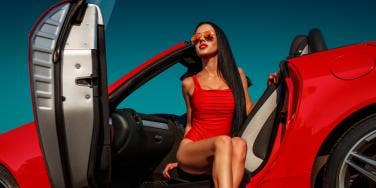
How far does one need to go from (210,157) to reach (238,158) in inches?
10.5

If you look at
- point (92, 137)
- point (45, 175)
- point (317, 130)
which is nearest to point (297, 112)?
point (317, 130)

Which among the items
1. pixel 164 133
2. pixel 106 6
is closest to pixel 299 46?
pixel 164 133

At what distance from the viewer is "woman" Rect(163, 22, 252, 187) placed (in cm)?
271

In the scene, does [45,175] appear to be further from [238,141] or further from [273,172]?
[273,172]

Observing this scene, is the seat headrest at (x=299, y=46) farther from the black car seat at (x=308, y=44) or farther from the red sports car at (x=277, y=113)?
the red sports car at (x=277, y=113)

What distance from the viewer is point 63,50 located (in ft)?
8.05

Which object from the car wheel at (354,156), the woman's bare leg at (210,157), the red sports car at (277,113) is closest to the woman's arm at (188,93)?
the woman's bare leg at (210,157)

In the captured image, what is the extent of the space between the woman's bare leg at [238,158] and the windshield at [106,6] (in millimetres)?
1050

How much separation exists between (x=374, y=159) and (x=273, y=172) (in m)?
0.53

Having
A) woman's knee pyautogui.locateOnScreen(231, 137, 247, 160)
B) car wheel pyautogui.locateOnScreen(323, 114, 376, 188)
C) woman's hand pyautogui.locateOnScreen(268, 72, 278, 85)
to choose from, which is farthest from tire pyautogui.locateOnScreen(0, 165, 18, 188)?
car wheel pyautogui.locateOnScreen(323, 114, 376, 188)

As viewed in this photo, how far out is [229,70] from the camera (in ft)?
10.8

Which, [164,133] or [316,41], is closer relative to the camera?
[316,41]

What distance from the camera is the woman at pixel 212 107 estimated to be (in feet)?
8.91

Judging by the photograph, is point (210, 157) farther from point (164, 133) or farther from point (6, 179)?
point (6, 179)
